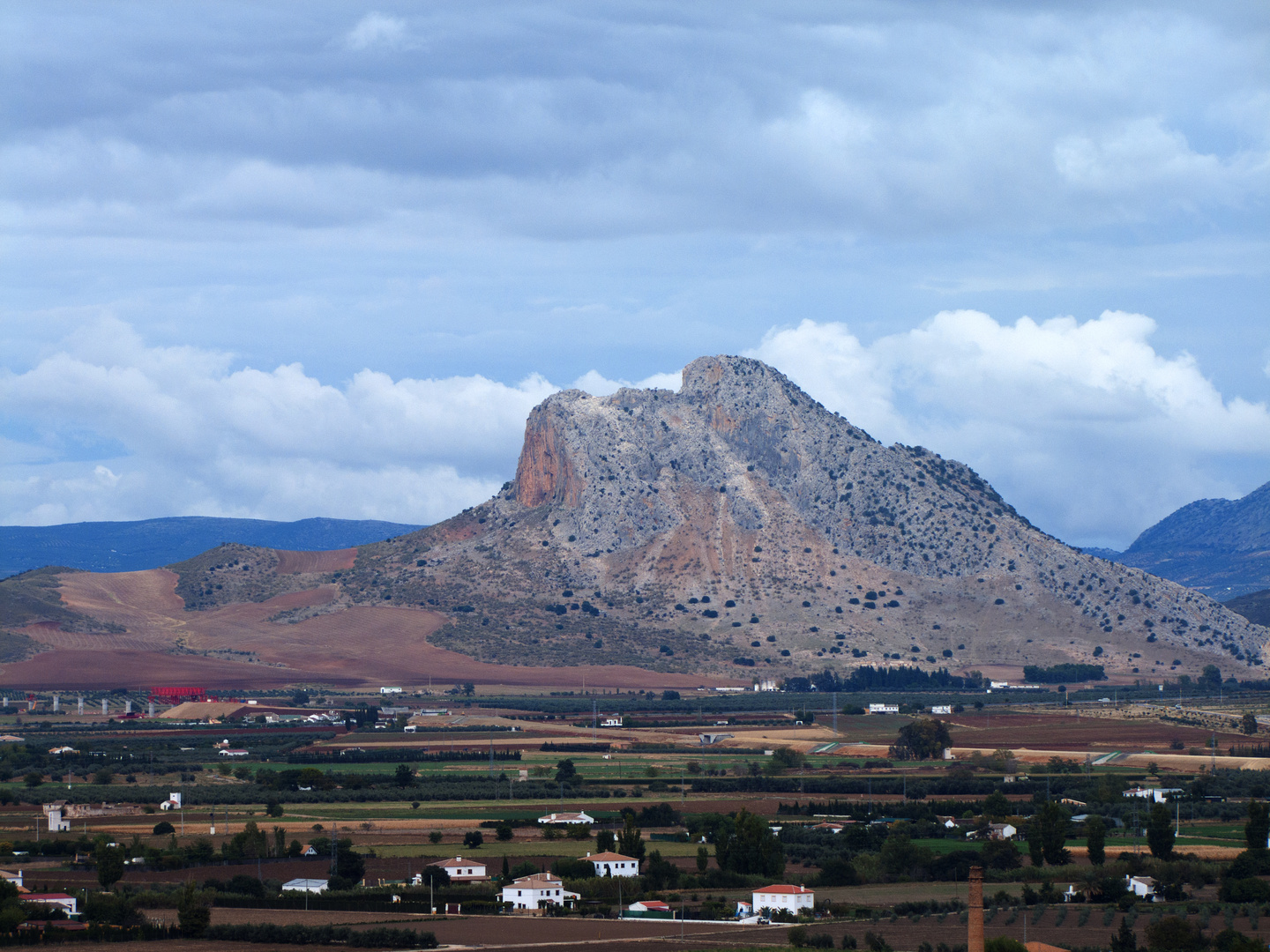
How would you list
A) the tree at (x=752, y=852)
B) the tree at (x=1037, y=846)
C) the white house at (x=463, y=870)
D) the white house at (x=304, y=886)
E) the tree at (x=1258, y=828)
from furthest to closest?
the tree at (x=1037, y=846), the tree at (x=1258, y=828), the tree at (x=752, y=852), the white house at (x=463, y=870), the white house at (x=304, y=886)

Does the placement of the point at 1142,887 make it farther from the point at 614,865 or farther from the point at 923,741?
the point at 923,741

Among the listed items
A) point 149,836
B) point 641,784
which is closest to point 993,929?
point 149,836

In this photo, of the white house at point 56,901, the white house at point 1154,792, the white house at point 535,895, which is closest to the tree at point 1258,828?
the white house at point 1154,792

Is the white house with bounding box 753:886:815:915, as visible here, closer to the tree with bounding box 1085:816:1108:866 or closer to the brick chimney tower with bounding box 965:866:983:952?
the tree with bounding box 1085:816:1108:866

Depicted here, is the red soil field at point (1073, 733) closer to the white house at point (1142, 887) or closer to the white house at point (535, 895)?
the white house at point (1142, 887)

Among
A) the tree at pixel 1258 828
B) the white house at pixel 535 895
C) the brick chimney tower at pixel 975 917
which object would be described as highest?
the brick chimney tower at pixel 975 917

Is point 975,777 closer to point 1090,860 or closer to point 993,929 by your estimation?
point 1090,860
